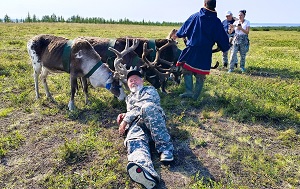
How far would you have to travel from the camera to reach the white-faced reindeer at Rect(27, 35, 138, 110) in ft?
23.0

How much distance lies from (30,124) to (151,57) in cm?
366

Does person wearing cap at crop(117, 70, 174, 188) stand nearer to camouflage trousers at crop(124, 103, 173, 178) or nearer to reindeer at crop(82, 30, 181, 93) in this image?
camouflage trousers at crop(124, 103, 173, 178)

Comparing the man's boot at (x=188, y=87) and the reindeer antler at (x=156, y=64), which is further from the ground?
the reindeer antler at (x=156, y=64)

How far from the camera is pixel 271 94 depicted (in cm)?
829

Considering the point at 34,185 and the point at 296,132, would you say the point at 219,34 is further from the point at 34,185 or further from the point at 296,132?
the point at 34,185

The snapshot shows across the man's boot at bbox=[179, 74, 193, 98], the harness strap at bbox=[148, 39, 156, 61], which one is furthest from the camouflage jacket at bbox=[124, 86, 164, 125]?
the harness strap at bbox=[148, 39, 156, 61]

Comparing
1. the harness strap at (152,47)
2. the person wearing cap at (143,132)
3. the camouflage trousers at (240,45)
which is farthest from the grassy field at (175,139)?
the camouflage trousers at (240,45)

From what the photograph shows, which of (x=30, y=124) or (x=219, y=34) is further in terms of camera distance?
(x=219, y=34)

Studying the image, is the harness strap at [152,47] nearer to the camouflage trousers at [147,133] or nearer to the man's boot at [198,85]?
the man's boot at [198,85]

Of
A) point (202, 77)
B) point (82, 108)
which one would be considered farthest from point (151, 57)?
point (82, 108)

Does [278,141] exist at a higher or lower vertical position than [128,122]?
lower

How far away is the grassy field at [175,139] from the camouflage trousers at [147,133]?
0.30 m

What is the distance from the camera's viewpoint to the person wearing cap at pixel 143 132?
13.7 ft

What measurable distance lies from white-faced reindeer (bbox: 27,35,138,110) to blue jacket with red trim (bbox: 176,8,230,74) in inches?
54.6
